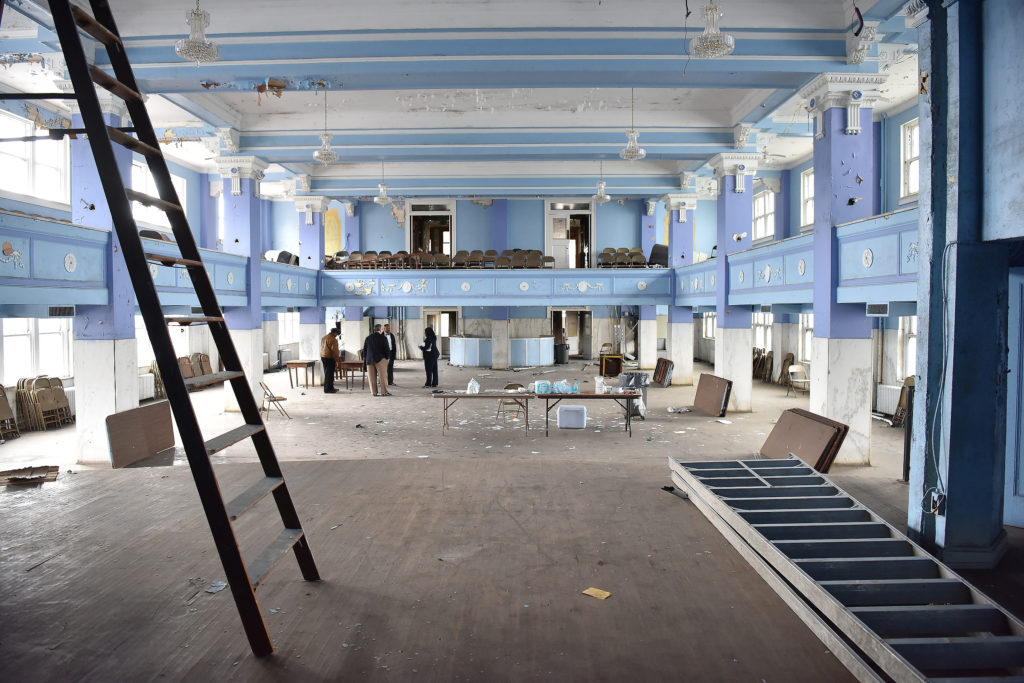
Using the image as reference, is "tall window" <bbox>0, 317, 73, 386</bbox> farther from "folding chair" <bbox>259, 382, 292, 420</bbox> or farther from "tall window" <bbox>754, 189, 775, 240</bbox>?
"tall window" <bbox>754, 189, 775, 240</bbox>

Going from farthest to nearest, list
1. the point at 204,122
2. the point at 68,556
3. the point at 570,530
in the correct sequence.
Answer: the point at 204,122
the point at 570,530
the point at 68,556

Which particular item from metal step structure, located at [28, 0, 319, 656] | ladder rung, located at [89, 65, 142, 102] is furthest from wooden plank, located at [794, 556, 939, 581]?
ladder rung, located at [89, 65, 142, 102]

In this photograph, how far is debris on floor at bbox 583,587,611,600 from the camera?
326 cm

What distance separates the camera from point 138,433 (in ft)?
21.3

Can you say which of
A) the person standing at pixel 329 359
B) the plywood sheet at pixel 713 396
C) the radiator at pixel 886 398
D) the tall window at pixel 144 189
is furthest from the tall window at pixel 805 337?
the tall window at pixel 144 189

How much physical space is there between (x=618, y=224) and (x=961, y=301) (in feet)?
60.6

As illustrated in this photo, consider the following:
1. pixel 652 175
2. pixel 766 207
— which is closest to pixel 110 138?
pixel 652 175

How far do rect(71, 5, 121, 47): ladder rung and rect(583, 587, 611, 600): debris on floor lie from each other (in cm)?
356

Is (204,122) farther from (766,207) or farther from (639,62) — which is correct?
(766,207)

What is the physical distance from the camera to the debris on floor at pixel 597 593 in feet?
10.7

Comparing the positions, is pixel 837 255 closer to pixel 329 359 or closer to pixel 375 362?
pixel 375 362

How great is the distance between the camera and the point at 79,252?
8.08 meters

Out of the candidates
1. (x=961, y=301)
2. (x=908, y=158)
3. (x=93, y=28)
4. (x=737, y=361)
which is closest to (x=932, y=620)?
(x=961, y=301)

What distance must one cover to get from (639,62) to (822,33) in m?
2.58
